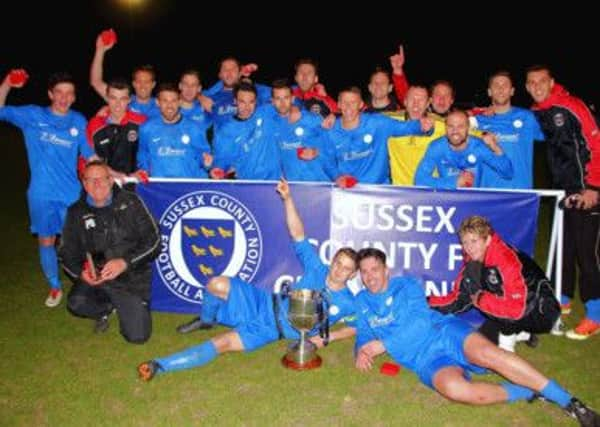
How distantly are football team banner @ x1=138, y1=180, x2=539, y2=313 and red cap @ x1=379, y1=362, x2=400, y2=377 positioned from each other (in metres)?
1.10

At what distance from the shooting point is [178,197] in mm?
5625

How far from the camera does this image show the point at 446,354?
429 cm

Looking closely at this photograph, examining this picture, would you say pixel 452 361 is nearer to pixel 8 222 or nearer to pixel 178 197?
pixel 178 197

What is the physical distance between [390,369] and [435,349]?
20.9 inches

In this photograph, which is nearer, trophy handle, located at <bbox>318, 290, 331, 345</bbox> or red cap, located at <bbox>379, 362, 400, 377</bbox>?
trophy handle, located at <bbox>318, 290, 331, 345</bbox>

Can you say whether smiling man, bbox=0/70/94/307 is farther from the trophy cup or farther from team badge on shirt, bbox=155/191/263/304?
the trophy cup

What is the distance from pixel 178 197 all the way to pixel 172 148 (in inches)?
26.1

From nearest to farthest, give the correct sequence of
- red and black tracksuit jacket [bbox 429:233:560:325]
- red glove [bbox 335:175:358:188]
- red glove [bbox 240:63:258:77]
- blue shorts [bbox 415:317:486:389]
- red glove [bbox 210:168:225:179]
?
blue shorts [bbox 415:317:486:389] → red and black tracksuit jacket [bbox 429:233:560:325] → red glove [bbox 335:175:358:188] → red glove [bbox 210:168:225:179] → red glove [bbox 240:63:258:77]

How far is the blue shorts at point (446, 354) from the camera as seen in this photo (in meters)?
4.24

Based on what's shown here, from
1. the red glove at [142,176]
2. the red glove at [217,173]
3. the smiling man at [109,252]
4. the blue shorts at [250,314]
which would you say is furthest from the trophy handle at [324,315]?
the red glove at [142,176]

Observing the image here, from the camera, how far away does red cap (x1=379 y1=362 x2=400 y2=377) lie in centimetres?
466

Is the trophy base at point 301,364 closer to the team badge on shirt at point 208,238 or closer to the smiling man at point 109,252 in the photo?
the team badge on shirt at point 208,238

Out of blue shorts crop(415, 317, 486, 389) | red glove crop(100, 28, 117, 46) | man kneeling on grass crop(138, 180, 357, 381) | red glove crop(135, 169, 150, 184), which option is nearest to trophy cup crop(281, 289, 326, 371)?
man kneeling on grass crop(138, 180, 357, 381)

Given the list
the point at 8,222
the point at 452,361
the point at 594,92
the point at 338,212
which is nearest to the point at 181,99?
the point at 338,212
